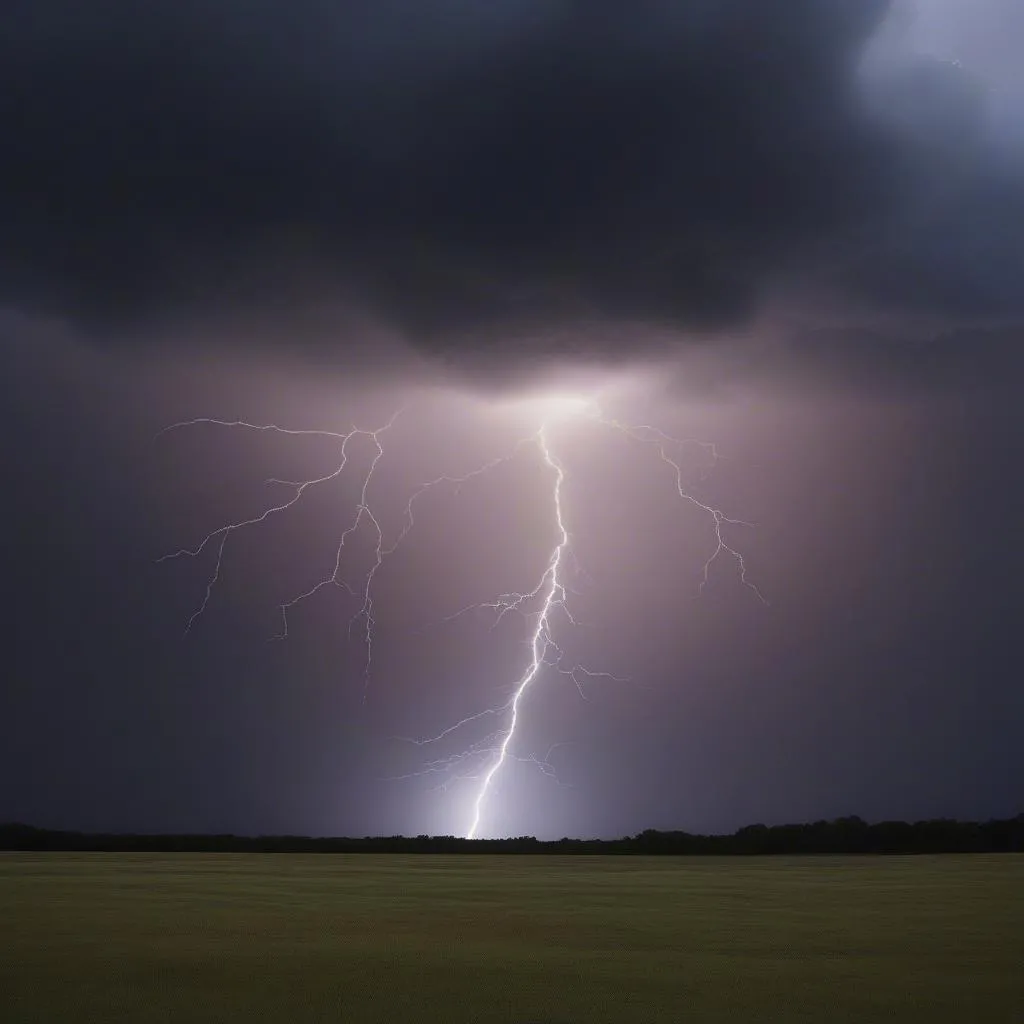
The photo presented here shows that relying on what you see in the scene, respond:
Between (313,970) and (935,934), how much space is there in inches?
118

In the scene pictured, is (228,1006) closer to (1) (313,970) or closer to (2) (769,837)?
(1) (313,970)

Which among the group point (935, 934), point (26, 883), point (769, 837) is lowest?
point (935, 934)

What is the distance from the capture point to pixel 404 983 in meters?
3.74

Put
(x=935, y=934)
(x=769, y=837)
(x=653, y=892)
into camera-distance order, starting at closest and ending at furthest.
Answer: (x=935, y=934), (x=653, y=892), (x=769, y=837)

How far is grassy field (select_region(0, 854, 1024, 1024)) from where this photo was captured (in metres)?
3.27

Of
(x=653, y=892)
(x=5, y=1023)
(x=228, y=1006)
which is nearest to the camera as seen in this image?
(x=5, y=1023)

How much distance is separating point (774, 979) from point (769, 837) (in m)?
20.7

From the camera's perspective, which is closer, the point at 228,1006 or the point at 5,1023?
the point at 5,1023

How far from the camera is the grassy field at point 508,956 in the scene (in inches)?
129

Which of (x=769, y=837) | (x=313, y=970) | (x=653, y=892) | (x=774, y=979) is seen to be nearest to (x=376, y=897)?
(x=653, y=892)

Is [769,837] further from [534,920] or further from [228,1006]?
[228,1006]

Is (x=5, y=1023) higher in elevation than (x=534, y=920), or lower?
lower

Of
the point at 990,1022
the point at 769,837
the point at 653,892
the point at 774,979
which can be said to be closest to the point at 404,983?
the point at 774,979

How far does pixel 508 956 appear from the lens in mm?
4469
